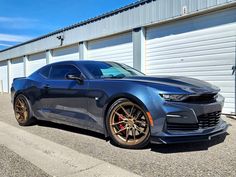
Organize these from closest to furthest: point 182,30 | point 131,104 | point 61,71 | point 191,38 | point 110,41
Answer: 1. point 131,104
2. point 61,71
3. point 191,38
4. point 182,30
5. point 110,41

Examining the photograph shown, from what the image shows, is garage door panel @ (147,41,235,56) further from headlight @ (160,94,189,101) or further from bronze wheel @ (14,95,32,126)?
bronze wheel @ (14,95,32,126)

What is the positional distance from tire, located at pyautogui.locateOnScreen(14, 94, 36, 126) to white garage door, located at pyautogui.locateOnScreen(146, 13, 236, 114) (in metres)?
4.70

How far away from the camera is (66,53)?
15148 millimetres

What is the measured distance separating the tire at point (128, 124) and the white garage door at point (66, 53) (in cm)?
979

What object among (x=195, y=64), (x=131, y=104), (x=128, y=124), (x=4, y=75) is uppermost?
(x=195, y=64)

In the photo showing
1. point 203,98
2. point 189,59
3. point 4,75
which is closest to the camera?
point 203,98

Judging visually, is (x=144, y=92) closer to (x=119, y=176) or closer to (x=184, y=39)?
(x=119, y=176)

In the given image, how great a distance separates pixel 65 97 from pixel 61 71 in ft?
2.40

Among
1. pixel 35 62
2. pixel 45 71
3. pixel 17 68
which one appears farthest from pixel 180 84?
pixel 17 68

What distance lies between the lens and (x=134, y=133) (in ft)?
14.4

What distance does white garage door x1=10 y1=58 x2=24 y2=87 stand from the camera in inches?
807

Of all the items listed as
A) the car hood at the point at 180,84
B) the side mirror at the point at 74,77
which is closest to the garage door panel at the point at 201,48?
the car hood at the point at 180,84

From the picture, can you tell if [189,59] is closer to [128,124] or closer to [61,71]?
[61,71]

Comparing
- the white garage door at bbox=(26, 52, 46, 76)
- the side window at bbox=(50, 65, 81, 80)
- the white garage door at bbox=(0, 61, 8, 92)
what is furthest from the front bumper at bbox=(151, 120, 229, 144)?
the white garage door at bbox=(0, 61, 8, 92)
